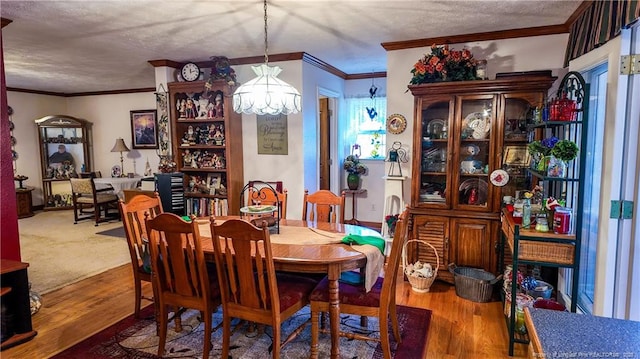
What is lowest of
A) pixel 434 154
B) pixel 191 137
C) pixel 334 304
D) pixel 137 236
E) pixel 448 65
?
pixel 334 304

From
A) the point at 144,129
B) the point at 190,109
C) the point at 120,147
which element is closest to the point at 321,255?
the point at 190,109

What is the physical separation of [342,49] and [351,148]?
6.80ft

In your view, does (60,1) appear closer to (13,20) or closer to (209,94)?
(13,20)

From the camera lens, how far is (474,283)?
3223 millimetres

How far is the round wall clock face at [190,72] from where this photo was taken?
4.63 meters

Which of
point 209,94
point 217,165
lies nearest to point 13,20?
point 209,94

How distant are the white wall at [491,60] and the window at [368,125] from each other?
170 centimetres

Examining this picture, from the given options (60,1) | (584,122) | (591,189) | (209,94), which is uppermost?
(60,1)

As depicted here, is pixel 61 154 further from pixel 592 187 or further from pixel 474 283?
pixel 592 187

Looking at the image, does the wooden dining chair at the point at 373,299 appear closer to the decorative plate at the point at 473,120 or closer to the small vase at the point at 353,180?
the decorative plate at the point at 473,120

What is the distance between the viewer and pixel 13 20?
3057 millimetres

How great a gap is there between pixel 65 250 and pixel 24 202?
2.93 metres

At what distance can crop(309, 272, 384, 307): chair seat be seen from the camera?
7.42 ft

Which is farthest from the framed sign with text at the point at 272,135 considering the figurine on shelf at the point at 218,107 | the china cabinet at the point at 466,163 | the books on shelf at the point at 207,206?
the china cabinet at the point at 466,163
